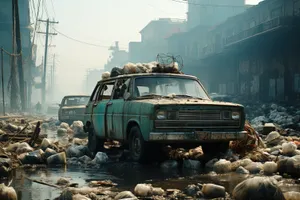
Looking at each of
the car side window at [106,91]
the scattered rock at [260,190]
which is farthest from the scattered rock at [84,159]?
the scattered rock at [260,190]

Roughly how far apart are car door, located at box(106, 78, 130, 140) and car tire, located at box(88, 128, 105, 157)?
74 centimetres

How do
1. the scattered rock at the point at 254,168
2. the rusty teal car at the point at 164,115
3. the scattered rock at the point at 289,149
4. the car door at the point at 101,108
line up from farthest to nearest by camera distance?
the car door at the point at 101,108
the scattered rock at the point at 289,149
the rusty teal car at the point at 164,115
the scattered rock at the point at 254,168

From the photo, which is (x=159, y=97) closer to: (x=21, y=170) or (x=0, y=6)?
(x=21, y=170)

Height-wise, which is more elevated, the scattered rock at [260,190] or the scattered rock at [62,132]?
the scattered rock at [260,190]

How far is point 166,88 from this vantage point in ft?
24.0

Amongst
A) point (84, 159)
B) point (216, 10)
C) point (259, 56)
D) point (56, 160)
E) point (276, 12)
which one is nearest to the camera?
point (56, 160)

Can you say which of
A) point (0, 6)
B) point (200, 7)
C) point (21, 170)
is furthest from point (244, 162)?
point (200, 7)

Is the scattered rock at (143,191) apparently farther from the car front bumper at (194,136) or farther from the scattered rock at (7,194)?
the car front bumper at (194,136)

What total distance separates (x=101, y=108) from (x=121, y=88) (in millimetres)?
751

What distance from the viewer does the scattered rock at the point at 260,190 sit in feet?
13.2

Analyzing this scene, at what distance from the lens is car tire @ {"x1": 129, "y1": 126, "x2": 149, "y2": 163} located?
6559 millimetres

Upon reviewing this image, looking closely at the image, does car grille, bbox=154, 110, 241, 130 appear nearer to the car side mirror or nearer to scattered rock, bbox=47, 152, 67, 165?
the car side mirror

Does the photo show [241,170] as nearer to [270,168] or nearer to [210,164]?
[270,168]

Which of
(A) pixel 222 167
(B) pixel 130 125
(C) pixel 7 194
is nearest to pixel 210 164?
(A) pixel 222 167
